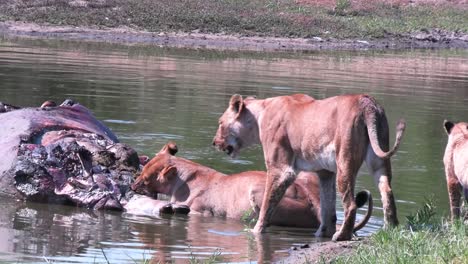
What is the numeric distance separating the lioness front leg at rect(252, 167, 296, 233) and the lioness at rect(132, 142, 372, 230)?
52 cm

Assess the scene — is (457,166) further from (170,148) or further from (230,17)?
(230,17)

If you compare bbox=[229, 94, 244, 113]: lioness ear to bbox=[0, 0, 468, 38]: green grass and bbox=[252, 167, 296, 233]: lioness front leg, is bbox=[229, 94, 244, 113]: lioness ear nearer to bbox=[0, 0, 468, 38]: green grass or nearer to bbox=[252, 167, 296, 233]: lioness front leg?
bbox=[252, 167, 296, 233]: lioness front leg

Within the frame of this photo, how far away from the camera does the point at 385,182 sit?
30.0 feet

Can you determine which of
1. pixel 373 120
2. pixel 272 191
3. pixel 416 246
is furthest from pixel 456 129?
pixel 416 246

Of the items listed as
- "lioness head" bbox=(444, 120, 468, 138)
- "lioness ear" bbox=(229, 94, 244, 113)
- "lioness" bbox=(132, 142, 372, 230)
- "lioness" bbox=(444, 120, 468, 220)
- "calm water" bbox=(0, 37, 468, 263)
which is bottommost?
"calm water" bbox=(0, 37, 468, 263)

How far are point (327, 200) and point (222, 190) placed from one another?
52.4 inches

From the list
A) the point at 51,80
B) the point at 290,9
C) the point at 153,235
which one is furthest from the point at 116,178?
the point at 290,9

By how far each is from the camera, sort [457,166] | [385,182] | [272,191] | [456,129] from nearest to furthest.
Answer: [385,182]
[457,166]
[272,191]
[456,129]

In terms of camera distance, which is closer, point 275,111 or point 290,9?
point 275,111

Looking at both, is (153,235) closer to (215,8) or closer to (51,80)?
(51,80)

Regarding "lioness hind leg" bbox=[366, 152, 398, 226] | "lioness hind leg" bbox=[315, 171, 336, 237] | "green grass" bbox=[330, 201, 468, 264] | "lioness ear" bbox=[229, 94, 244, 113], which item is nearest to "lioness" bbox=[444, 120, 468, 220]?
"lioness hind leg" bbox=[366, 152, 398, 226]

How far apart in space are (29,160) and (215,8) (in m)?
33.1

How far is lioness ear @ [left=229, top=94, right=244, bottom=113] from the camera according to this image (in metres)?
10.4

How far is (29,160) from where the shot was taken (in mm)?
11102
